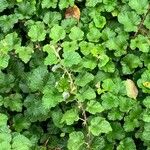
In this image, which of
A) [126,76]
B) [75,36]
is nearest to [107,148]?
[126,76]

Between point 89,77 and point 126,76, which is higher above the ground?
point 89,77

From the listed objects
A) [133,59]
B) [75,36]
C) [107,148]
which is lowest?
[107,148]

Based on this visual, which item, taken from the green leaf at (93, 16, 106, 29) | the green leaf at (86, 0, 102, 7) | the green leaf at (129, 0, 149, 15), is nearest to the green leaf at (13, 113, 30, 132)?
the green leaf at (93, 16, 106, 29)

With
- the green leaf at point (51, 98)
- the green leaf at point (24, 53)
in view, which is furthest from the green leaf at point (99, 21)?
the green leaf at point (51, 98)

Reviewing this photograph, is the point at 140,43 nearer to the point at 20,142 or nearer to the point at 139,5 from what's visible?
the point at 139,5

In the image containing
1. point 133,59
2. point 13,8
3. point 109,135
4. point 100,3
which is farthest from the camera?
point 13,8

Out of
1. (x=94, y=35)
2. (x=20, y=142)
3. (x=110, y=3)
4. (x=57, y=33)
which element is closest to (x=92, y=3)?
(x=110, y=3)

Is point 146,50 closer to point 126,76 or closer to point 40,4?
point 126,76
